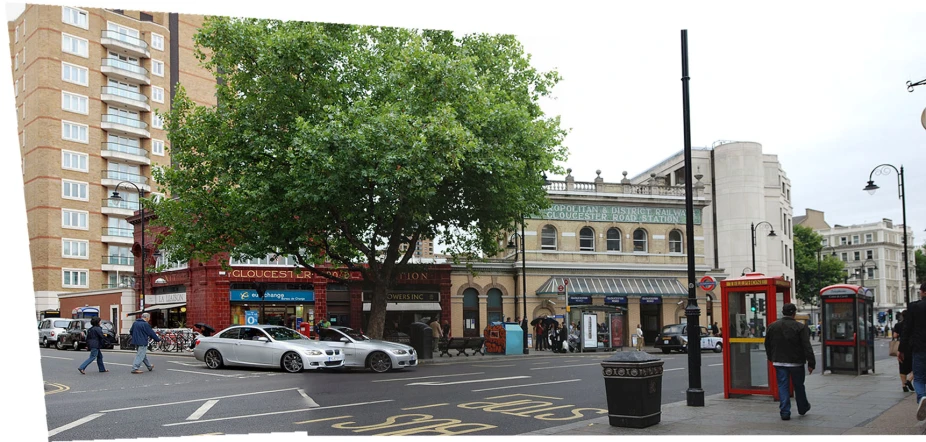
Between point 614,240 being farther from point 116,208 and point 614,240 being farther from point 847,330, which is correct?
point 116,208

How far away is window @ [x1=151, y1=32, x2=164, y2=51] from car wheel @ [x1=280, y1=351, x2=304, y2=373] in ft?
157

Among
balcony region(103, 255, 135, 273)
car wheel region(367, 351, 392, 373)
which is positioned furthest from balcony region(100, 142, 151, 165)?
car wheel region(367, 351, 392, 373)

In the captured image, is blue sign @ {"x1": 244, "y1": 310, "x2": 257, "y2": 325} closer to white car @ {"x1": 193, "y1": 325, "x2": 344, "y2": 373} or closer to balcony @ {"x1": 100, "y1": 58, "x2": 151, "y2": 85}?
white car @ {"x1": 193, "y1": 325, "x2": 344, "y2": 373}

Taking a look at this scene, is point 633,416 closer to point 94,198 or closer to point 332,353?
point 332,353

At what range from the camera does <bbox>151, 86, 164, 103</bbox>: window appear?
60.9 metres

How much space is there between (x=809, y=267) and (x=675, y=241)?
3341cm

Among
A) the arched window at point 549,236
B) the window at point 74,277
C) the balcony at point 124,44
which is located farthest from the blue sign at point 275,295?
the balcony at point 124,44

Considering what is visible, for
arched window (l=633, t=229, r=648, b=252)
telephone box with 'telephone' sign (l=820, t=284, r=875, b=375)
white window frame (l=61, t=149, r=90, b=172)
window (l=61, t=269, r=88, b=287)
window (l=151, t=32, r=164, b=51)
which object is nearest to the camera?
telephone box with 'telephone' sign (l=820, t=284, r=875, b=375)

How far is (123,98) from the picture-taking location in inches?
2235

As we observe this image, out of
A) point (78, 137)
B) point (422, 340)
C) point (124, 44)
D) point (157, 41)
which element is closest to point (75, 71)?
point (78, 137)

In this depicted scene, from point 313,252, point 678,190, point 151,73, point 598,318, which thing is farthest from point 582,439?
point 151,73

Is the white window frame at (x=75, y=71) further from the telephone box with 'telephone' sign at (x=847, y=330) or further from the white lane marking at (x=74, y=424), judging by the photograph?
the telephone box with 'telephone' sign at (x=847, y=330)

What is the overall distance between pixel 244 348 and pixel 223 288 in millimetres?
17188

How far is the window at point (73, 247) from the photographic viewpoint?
5112 cm
